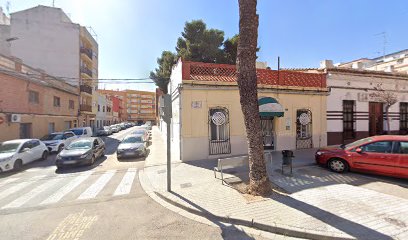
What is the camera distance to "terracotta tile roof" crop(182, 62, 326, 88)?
1036cm

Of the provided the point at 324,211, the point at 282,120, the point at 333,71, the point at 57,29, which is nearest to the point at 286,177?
the point at 324,211

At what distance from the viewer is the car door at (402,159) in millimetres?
6403

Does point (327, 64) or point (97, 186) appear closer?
point (97, 186)

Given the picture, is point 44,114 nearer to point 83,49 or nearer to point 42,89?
point 42,89

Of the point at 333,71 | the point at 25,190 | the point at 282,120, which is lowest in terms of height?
the point at 25,190

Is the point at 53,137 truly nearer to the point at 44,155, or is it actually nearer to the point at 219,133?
the point at 44,155

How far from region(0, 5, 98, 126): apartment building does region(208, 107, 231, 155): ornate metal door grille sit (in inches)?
833

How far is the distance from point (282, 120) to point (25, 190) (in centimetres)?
1160

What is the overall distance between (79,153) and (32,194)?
11.6ft

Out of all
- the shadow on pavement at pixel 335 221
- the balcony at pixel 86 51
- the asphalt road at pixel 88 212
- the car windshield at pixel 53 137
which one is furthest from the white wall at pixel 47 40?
the shadow on pavement at pixel 335 221

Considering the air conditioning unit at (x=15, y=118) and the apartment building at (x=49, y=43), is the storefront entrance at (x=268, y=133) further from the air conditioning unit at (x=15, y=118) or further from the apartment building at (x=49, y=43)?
the apartment building at (x=49, y=43)

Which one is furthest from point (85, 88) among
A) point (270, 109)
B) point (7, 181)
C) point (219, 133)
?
point (270, 109)

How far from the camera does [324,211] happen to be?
462 centimetres

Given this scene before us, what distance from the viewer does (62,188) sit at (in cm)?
704
